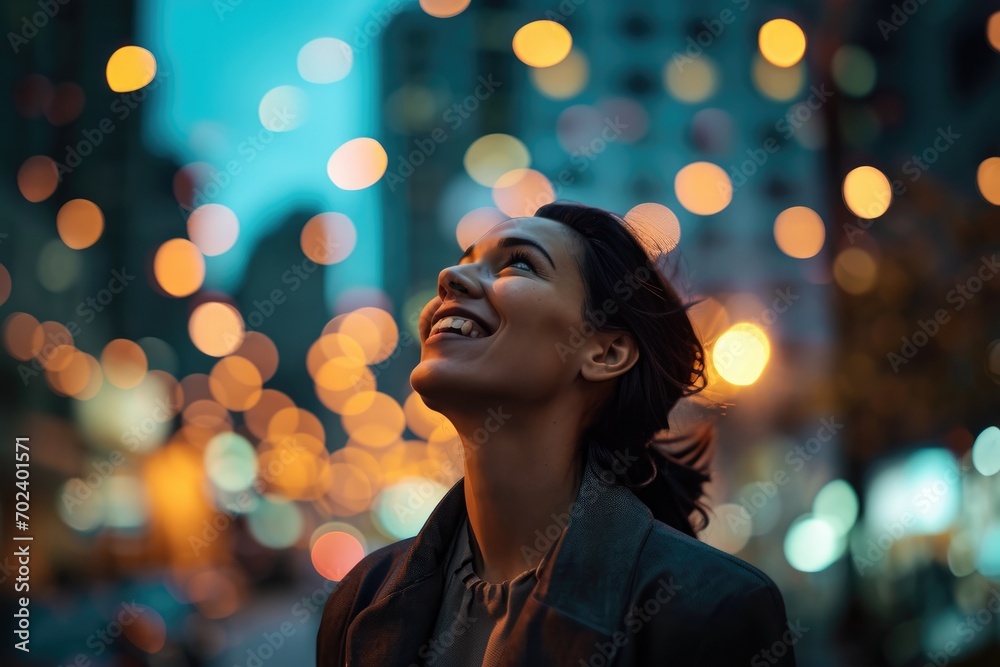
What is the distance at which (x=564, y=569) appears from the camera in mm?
2486

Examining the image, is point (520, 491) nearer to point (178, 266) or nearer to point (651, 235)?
point (651, 235)

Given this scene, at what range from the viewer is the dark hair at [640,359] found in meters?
2.90

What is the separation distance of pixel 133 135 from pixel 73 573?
17.4 m

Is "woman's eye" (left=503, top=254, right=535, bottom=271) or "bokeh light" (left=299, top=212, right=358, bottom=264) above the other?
"woman's eye" (left=503, top=254, right=535, bottom=271)

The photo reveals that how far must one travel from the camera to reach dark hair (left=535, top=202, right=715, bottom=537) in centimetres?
290

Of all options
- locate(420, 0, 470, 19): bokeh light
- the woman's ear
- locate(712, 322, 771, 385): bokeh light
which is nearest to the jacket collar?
the woman's ear

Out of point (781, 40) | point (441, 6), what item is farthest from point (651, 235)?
point (441, 6)

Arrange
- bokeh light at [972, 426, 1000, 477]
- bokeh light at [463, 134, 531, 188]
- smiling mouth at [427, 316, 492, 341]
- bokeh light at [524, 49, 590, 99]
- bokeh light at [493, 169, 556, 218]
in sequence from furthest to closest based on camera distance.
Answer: bokeh light at [524, 49, 590, 99], bokeh light at [463, 134, 531, 188], bokeh light at [493, 169, 556, 218], bokeh light at [972, 426, 1000, 477], smiling mouth at [427, 316, 492, 341]

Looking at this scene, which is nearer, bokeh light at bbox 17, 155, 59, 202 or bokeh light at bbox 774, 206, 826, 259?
bokeh light at bbox 774, 206, 826, 259

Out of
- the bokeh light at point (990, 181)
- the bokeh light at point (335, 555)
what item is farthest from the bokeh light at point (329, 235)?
the bokeh light at point (990, 181)

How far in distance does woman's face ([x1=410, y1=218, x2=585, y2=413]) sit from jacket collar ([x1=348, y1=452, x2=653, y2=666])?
0.34 meters

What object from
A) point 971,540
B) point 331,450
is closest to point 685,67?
point 971,540

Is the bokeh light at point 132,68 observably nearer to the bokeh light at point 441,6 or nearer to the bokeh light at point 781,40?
the bokeh light at point 441,6

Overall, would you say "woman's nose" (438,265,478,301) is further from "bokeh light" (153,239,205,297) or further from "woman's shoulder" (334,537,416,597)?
"bokeh light" (153,239,205,297)
